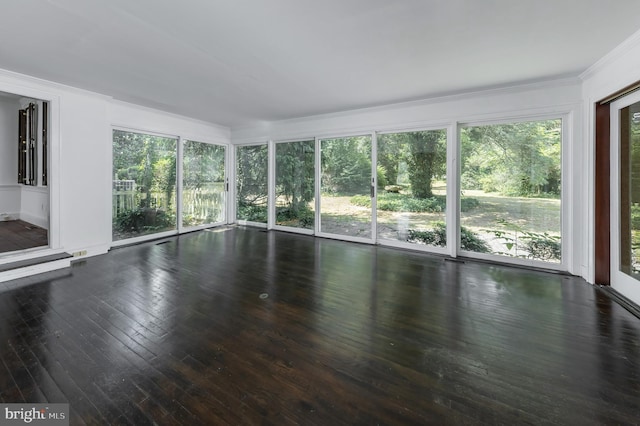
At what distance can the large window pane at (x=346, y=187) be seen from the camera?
5.27 m

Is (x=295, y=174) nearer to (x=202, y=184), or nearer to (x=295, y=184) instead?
(x=295, y=184)

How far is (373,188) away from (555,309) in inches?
124

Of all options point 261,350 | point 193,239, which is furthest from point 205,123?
point 261,350

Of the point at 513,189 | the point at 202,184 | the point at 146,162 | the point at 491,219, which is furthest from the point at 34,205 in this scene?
the point at 513,189

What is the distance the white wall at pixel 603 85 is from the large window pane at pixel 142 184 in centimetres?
678

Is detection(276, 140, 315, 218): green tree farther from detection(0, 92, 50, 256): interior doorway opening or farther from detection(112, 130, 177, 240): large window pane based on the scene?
detection(0, 92, 50, 256): interior doorway opening

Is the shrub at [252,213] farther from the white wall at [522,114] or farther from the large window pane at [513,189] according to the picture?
the large window pane at [513,189]

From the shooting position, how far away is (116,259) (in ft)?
13.5

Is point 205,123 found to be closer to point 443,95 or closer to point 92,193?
point 92,193

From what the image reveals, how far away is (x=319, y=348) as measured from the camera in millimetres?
2002

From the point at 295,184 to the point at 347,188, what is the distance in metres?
1.34

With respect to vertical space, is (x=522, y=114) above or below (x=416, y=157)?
above

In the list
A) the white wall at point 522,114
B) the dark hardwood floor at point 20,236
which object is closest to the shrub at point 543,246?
the white wall at point 522,114

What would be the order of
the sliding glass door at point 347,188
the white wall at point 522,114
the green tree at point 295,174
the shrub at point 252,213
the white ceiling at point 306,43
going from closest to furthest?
the white ceiling at point 306,43 → the white wall at point 522,114 → the sliding glass door at point 347,188 → the green tree at point 295,174 → the shrub at point 252,213
